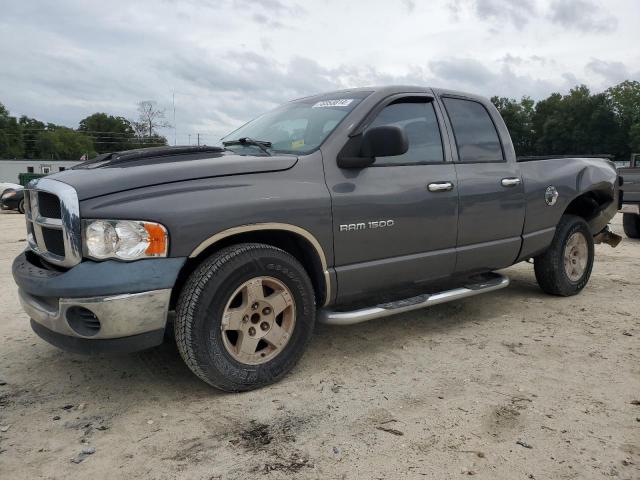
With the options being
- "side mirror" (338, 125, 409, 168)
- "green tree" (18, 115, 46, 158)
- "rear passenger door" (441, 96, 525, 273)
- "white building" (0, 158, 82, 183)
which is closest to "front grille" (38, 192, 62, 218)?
"side mirror" (338, 125, 409, 168)

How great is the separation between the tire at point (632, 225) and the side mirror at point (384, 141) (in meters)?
8.34

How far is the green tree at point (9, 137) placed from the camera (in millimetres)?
82562

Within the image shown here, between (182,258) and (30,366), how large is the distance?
162 centimetres

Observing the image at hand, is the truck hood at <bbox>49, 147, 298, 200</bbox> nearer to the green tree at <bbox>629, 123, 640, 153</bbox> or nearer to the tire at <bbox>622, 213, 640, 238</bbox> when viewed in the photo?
the tire at <bbox>622, 213, 640, 238</bbox>

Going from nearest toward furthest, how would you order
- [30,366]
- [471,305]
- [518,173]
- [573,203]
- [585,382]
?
[585,382], [30,366], [518,173], [471,305], [573,203]

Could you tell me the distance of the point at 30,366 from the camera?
11.6 feet

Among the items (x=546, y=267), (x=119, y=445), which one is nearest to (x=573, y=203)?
(x=546, y=267)

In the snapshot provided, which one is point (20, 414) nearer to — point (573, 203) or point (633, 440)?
point (633, 440)

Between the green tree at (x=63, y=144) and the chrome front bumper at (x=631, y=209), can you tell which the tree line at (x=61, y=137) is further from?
the chrome front bumper at (x=631, y=209)

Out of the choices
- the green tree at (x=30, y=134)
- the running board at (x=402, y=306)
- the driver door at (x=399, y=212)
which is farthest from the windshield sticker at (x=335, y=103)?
the green tree at (x=30, y=134)

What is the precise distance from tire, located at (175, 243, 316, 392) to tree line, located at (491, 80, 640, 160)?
62.3m

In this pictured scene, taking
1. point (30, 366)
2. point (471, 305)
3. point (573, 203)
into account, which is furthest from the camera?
point (573, 203)

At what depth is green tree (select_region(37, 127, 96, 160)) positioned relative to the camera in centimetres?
9194

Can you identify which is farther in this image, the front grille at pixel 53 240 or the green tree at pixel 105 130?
the green tree at pixel 105 130
